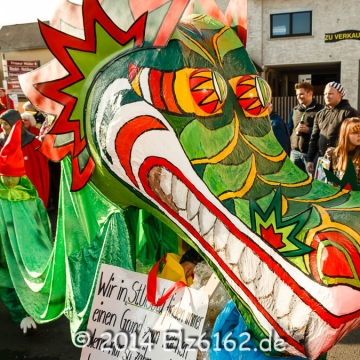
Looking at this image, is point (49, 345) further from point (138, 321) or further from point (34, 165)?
point (34, 165)

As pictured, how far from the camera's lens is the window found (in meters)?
13.4

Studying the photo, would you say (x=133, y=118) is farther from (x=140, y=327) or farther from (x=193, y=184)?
(x=140, y=327)

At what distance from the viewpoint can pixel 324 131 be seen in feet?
13.0

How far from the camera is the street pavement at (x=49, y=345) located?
99.6 inches

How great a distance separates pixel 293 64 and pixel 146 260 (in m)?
12.6

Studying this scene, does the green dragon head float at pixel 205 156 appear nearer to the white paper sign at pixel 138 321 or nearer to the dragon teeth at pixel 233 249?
the dragon teeth at pixel 233 249

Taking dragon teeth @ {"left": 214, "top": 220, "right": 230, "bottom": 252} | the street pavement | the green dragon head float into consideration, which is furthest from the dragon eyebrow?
the street pavement

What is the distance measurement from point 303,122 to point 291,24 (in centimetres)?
996

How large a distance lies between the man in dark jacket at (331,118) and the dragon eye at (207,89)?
2677 mm

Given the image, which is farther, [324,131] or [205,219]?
[324,131]

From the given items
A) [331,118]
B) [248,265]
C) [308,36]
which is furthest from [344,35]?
[248,265]

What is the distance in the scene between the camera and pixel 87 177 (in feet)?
5.19

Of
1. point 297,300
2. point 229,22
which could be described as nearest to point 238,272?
point 297,300

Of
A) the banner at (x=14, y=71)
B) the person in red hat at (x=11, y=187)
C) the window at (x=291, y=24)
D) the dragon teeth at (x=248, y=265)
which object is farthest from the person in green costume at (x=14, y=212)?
the window at (x=291, y=24)
